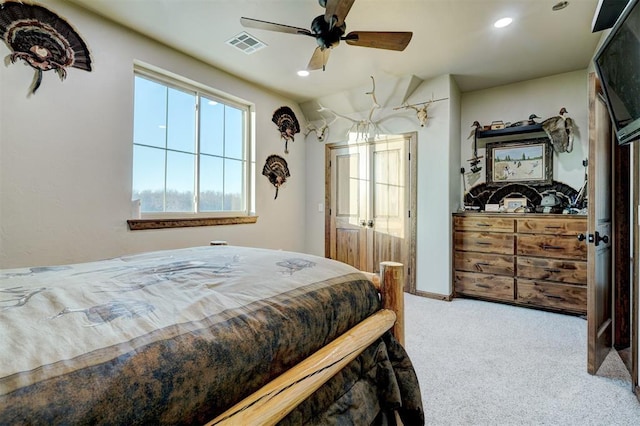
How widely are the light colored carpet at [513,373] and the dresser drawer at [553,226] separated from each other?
2.93 ft

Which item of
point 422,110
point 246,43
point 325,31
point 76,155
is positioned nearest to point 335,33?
point 325,31

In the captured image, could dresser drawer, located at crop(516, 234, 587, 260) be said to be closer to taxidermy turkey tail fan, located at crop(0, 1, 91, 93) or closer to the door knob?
the door knob

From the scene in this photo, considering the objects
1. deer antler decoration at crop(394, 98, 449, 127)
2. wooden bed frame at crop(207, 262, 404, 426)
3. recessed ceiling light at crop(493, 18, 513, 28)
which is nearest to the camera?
wooden bed frame at crop(207, 262, 404, 426)

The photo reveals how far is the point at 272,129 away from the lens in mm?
4375

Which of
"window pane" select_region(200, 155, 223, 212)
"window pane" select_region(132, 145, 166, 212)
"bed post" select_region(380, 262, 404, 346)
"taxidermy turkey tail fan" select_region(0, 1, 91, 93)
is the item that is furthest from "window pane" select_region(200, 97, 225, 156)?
"bed post" select_region(380, 262, 404, 346)

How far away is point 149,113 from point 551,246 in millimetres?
4460

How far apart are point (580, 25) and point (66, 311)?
13.3 feet

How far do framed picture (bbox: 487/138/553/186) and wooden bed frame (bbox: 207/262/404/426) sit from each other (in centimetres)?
336

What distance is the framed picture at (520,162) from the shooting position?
148 inches

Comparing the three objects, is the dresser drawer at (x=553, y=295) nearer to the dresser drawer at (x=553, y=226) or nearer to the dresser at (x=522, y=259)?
the dresser at (x=522, y=259)

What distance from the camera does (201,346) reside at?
0.68 metres

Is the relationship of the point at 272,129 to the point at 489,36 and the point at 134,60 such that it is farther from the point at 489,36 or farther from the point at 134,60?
the point at 489,36

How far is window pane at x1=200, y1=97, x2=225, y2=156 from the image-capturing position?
3.59 metres

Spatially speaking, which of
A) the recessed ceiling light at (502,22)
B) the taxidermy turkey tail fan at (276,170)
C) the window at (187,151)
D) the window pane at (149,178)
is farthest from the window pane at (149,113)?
the recessed ceiling light at (502,22)
